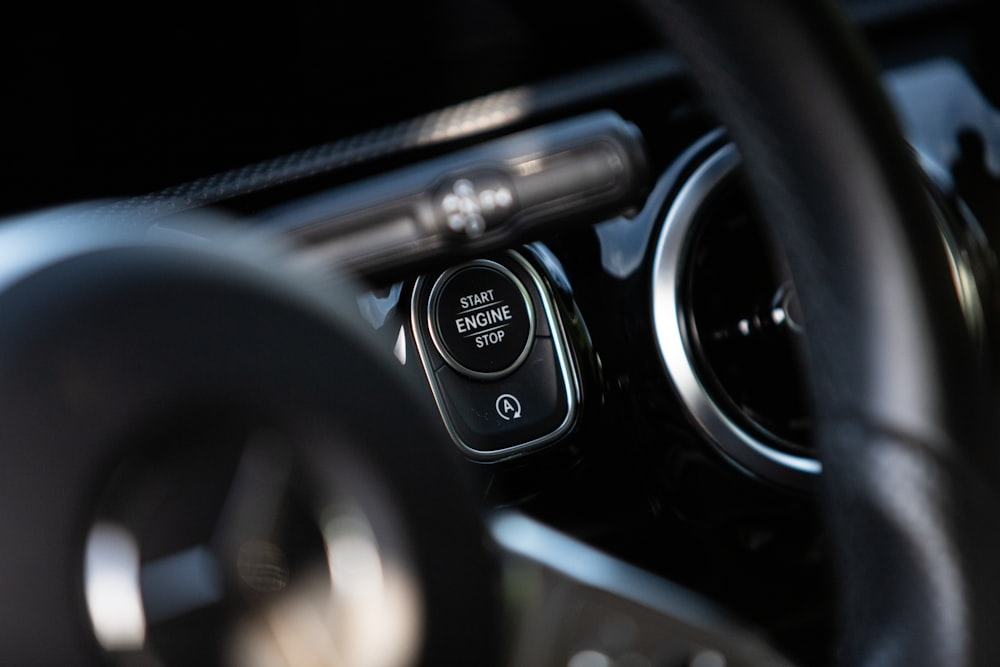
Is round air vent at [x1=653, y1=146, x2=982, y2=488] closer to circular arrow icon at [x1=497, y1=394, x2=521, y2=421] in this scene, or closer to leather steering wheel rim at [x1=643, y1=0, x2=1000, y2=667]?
circular arrow icon at [x1=497, y1=394, x2=521, y2=421]

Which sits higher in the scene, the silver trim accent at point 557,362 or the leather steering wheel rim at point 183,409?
the leather steering wheel rim at point 183,409

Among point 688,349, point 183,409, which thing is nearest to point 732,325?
point 688,349

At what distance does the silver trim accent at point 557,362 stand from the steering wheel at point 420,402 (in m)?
0.51

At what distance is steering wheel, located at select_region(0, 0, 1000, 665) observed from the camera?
2.41 feet

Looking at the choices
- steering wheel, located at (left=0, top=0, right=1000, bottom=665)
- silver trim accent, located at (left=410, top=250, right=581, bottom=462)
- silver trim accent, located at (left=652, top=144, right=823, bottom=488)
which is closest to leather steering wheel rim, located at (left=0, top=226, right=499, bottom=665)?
steering wheel, located at (left=0, top=0, right=1000, bottom=665)

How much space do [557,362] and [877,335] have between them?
0.62 m

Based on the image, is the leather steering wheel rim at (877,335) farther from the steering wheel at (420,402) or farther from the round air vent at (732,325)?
the round air vent at (732,325)

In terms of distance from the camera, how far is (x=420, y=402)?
2.67 ft

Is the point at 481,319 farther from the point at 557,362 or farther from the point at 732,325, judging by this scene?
the point at 732,325

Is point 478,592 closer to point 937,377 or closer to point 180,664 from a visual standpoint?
point 180,664

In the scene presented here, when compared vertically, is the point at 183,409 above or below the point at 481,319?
above

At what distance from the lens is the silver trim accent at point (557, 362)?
1.37 m

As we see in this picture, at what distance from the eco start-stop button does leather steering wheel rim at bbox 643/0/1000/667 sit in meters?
0.56

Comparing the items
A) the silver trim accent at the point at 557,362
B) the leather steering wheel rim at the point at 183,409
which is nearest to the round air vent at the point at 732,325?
the silver trim accent at the point at 557,362
